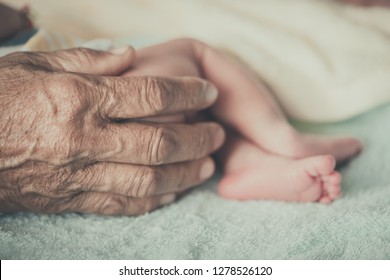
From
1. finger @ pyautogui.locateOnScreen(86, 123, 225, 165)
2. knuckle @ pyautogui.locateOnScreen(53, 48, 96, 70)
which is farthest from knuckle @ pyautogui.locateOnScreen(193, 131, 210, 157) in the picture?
knuckle @ pyautogui.locateOnScreen(53, 48, 96, 70)

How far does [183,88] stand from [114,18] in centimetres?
50

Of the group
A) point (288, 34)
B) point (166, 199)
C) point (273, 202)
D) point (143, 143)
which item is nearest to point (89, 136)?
point (143, 143)

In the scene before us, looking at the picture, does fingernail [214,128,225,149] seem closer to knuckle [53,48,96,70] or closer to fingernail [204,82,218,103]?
fingernail [204,82,218,103]

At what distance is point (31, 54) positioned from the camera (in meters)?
0.70

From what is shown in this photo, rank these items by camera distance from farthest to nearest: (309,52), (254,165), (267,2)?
(267,2) → (309,52) → (254,165)

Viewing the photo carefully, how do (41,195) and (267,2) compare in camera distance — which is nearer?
(41,195)

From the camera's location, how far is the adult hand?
24.9 inches

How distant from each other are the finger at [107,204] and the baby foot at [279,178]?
0.16 metres

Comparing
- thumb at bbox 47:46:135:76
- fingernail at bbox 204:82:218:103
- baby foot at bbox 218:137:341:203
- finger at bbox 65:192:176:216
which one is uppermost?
thumb at bbox 47:46:135:76

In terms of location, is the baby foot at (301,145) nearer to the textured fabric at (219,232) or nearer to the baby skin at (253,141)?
the baby skin at (253,141)

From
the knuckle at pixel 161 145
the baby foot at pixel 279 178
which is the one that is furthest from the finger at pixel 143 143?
the baby foot at pixel 279 178

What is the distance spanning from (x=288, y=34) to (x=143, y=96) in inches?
19.5

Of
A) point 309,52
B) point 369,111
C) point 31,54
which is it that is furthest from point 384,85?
point 31,54

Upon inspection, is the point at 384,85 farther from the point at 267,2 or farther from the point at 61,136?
the point at 61,136
